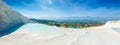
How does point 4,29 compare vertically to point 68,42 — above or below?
above

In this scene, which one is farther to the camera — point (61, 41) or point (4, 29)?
point (4, 29)

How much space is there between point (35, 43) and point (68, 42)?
47cm

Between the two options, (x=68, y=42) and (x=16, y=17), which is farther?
(x=16, y=17)

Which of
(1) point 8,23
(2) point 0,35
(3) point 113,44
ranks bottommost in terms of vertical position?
(3) point 113,44

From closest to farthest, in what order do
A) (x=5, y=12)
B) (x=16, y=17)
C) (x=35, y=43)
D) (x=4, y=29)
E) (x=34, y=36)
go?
1. (x=35, y=43)
2. (x=34, y=36)
3. (x=4, y=29)
4. (x=5, y=12)
5. (x=16, y=17)

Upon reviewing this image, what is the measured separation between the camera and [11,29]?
8.83ft

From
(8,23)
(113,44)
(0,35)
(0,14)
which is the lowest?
(113,44)

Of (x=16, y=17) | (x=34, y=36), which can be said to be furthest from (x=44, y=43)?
(x=16, y=17)

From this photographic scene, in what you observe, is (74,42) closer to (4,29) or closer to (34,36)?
(34,36)

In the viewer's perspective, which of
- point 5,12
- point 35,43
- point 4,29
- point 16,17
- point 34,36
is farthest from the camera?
point 16,17

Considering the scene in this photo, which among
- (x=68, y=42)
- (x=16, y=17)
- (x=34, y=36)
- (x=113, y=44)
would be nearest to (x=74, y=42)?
(x=68, y=42)

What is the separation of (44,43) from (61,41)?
26 cm

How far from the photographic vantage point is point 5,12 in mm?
2668

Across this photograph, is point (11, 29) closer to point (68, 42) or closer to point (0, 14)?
point (0, 14)
